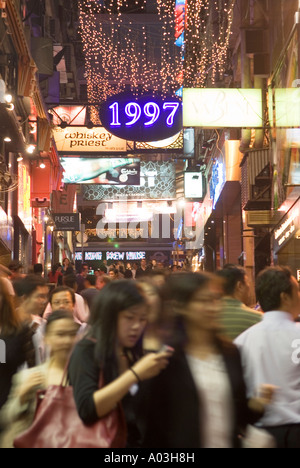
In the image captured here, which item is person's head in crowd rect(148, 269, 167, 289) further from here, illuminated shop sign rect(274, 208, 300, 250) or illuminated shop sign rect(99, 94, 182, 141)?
illuminated shop sign rect(99, 94, 182, 141)

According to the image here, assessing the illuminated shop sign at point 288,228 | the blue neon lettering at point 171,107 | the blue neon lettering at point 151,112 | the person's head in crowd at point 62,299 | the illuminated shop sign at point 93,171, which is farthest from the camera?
the illuminated shop sign at point 93,171

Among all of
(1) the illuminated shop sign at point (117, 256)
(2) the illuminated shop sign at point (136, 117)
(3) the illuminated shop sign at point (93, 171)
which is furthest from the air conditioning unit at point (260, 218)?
(1) the illuminated shop sign at point (117, 256)

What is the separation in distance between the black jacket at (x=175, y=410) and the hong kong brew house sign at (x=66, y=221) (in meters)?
27.6

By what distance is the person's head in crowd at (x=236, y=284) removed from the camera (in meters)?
6.17

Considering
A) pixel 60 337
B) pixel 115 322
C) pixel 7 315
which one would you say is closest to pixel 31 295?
pixel 7 315

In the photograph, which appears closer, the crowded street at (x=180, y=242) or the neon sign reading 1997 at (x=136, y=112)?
the crowded street at (x=180, y=242)

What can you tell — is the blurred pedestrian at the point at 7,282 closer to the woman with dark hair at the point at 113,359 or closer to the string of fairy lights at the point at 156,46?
the woman with dark hair at the point at 113,359

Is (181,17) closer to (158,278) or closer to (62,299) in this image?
(158,278)

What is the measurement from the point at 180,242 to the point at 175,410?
4137 centimetres

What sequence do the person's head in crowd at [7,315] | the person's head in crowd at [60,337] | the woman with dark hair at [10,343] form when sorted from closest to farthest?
the person's head in crowd at [60,337]
the woman with dark hair at [10,343]
the person's head in crowd at [7,315]

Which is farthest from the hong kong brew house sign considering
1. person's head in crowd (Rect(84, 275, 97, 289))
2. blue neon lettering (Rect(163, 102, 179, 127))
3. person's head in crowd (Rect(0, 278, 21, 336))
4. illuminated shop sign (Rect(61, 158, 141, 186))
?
person's head in crowd (Rect(0, 278, 21, 336))

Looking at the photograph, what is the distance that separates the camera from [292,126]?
13602mm

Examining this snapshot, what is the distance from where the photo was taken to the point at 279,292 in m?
4.65

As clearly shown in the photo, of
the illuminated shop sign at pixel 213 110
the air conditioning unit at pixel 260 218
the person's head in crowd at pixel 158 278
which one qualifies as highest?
the illuminated shop sign at pixel 213 110
